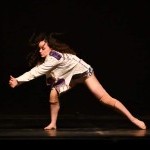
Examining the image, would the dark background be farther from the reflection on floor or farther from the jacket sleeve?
the jacket sleeve

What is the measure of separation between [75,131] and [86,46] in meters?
1.96

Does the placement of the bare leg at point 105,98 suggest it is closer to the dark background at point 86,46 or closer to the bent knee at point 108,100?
the bent knee at point 108,100

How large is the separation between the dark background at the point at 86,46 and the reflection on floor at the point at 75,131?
46 centimetres

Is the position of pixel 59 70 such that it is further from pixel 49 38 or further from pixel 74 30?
pixel 74 30

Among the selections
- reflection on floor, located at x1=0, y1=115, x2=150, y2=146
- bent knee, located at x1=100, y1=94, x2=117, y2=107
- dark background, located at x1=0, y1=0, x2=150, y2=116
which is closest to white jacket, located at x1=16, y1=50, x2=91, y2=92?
bent knee, located at x1=100, y1=94, x2=117, y2=107

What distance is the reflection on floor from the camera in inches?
185

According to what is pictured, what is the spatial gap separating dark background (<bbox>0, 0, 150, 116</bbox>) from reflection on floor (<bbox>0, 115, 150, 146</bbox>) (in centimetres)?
46

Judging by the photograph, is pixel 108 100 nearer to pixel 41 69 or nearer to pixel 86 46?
pixel 41 69

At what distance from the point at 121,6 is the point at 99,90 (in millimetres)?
1901

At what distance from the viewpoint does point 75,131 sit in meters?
5.19

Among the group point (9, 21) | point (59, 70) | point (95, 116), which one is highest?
point (9, 21)

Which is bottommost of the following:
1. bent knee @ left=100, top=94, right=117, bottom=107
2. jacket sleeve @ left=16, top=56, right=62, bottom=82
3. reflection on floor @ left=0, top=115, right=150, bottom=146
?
reflection on floor @ left=0, top=115, right=150, bottom=146

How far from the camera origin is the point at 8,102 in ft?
23.2
